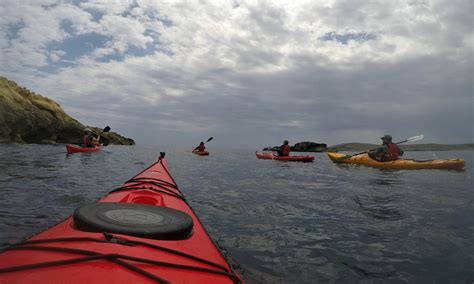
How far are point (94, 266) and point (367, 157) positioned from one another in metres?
22.3

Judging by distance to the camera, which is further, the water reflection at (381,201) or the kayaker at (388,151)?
the kayaker at (388,151)

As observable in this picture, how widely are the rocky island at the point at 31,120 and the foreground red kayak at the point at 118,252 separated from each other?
1622 inches

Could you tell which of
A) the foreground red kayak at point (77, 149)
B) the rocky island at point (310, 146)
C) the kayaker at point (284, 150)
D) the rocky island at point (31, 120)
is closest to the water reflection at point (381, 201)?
the kayaker at point (284, 150)

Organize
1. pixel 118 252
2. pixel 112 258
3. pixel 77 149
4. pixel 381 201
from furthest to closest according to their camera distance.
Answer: pixel 77 149
pixel 381 201
pixel 118 252
pixel 112 258

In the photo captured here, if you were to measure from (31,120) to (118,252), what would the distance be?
4503 cm

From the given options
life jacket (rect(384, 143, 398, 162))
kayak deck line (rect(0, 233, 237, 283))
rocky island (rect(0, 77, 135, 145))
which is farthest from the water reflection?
rocky island (rect(0, 77, 135, 145))

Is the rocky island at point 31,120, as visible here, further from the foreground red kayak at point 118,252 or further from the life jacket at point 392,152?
the foreground red kayak at point 118,252

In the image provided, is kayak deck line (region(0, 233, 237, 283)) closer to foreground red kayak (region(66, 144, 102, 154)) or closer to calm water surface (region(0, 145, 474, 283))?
calm water surface (region(0, 145, 474, 283))

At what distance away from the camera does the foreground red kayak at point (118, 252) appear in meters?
2.10

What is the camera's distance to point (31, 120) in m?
39.8

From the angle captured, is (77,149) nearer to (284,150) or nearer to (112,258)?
(284,150)

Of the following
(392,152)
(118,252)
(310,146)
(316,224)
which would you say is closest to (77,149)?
(316,224)

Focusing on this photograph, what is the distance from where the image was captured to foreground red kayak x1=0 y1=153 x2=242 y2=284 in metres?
2.10

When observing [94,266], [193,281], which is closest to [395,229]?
[193,281]
